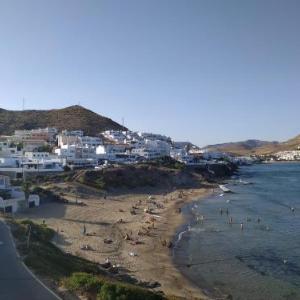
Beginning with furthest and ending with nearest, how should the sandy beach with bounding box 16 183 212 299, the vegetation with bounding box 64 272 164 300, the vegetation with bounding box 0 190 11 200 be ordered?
the vegetation with bounding box 0 190 11 200 < the sandy beach with bounding box 16 183 212 299 < the vegetation with bounding box 64 272 164 300

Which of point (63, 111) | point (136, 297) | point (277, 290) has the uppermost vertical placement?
point (63, 111)

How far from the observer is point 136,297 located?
51.4 feet

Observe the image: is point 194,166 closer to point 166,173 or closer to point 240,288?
point 166,173

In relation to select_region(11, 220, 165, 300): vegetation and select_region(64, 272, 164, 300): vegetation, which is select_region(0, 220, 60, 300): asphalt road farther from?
select_region(64, 272, 164, 300): vegetation

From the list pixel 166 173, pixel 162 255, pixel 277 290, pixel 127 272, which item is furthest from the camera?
pixel 166 173

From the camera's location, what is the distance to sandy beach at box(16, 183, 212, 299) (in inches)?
Result: 1122

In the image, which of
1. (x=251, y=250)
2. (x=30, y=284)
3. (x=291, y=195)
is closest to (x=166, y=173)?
(x=291, y=195)

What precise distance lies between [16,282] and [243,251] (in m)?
21.6

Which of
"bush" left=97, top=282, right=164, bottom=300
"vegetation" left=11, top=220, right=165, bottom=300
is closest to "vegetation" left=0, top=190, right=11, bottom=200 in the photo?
"vegetation" left=11, top=220, right=165, bottom=300

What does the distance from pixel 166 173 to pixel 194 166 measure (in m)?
27.6

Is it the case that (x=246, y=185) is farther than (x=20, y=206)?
Yes

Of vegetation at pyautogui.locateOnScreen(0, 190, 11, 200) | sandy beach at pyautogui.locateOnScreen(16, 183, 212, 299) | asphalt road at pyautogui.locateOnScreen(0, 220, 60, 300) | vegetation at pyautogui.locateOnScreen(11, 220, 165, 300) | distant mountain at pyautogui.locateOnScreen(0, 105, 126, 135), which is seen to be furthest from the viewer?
distant mountain at pyautogui.locateOnScreen(0, 105, 126, 135)

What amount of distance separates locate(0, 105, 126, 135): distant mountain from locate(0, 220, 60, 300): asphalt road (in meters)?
131

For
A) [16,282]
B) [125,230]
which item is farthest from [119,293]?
Answer: [125,230]
